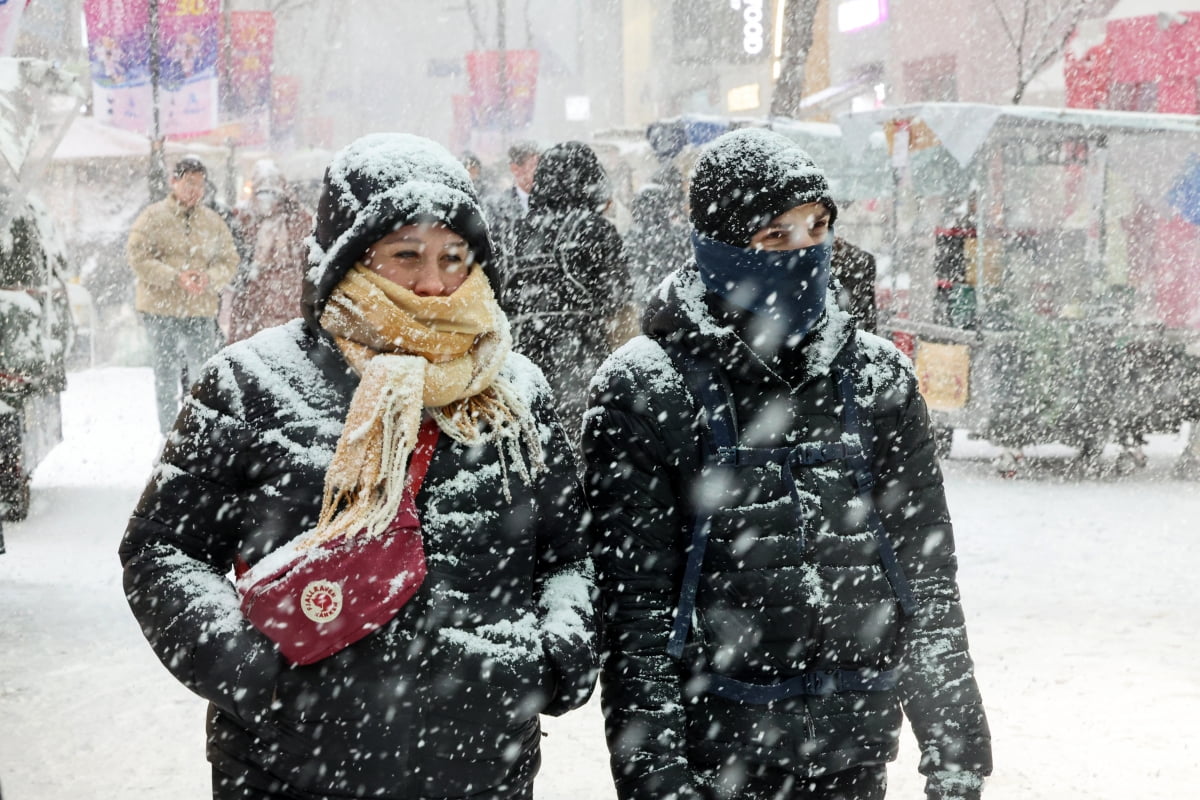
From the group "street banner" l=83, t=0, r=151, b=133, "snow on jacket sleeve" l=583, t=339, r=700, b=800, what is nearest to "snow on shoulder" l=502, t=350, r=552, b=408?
"snow on jacket sleeve" l=583, t=339, r=700, b=800

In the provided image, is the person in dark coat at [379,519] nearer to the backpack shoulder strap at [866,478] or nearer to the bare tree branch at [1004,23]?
the backpack shoulder strap at [866,478]

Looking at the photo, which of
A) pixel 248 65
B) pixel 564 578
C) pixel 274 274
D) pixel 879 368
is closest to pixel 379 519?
pixel 564 578

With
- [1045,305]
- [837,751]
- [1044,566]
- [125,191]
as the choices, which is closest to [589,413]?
[837,751]

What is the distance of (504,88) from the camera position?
41.6 m

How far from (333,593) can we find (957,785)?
122 centimetres

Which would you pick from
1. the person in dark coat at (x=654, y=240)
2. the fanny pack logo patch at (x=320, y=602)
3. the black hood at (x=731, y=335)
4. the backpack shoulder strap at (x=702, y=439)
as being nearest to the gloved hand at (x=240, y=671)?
the fanny pack logo patch at (x=320, y=602)

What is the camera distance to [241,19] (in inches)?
1110

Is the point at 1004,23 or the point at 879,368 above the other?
the point at 1004,23

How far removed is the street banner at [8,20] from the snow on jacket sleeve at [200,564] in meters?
6.27

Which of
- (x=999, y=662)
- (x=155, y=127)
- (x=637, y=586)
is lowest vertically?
(x=999, y=662)

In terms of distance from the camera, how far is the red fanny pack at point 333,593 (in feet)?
7.70

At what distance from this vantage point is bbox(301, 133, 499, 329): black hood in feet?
8.21

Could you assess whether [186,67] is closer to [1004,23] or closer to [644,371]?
[1004,23]

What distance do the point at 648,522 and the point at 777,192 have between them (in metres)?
0.67
